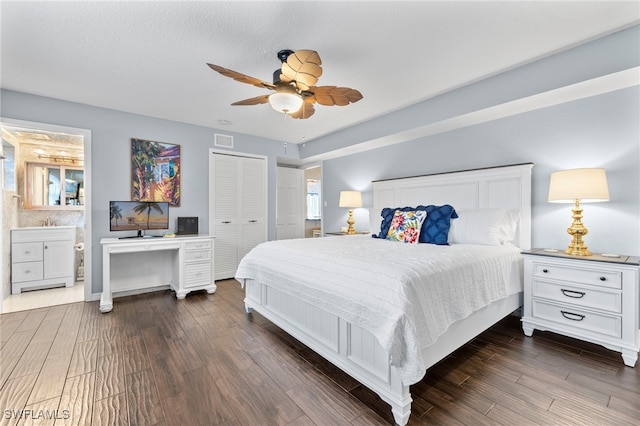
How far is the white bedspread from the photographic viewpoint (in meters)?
1.47

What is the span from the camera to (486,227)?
2.79 meters

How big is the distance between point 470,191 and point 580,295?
1.45 metres

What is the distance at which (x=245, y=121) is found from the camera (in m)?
4.25

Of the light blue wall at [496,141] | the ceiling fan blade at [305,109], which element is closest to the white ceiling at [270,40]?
the light blue wall at [496,141]

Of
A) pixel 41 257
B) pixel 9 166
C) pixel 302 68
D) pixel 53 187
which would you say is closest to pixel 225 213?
pixel 41 257

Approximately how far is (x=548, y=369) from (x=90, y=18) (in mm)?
4120

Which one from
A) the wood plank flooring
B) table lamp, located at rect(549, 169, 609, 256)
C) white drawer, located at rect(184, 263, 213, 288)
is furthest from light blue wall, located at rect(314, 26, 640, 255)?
white drawer, located at rect(184, 263, 213, 288)

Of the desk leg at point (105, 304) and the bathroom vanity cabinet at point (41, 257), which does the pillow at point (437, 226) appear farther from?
the bathroom vanity cabinet at point (41, 257)

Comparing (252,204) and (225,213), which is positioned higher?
(252,204)

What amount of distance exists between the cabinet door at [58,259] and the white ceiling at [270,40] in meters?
2.15

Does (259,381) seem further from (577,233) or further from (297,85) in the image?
(577,233)

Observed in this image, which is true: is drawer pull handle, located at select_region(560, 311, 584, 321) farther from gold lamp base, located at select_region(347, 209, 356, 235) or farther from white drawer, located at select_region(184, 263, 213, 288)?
white drawer, located at select_region(184, 263, 213, 288)

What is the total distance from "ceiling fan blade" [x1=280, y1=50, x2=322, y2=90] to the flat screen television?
2.83 m

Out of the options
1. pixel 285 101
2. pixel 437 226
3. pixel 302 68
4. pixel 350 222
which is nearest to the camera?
pixel 302 68
